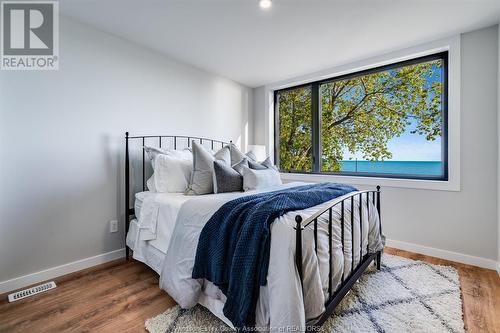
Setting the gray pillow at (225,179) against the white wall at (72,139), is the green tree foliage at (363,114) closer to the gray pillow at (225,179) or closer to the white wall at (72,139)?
the gray pillow at (225,179)

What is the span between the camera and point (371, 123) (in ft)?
11.0

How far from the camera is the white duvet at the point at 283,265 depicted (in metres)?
1.11

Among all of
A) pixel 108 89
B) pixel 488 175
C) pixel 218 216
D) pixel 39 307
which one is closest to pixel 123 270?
pixel 39 307

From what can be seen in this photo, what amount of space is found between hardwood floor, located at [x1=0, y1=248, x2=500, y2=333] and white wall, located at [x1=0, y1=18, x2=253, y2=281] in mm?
345

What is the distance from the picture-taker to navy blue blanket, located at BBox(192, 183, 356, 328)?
1216mm

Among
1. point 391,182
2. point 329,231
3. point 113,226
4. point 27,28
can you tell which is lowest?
point 113,226

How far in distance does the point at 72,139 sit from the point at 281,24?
2.25 meters

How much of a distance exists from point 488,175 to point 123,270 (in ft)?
12.0

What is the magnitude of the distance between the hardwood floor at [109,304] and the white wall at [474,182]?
1.05ft

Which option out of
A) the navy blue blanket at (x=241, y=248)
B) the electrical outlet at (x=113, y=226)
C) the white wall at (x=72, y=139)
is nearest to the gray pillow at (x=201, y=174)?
the navy blue blanket at (x=241, y=248)

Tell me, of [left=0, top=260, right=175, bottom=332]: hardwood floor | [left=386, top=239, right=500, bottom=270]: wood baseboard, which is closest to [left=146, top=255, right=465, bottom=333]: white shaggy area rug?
[left=0, top=260, right=175, bottom=332]: hardwood floor

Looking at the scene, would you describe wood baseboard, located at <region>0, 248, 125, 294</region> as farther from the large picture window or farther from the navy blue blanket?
the large picture window

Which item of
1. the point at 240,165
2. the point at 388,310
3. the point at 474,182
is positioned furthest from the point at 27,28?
the point at 474,182

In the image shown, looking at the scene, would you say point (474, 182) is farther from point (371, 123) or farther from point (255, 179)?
point (255, 179)
